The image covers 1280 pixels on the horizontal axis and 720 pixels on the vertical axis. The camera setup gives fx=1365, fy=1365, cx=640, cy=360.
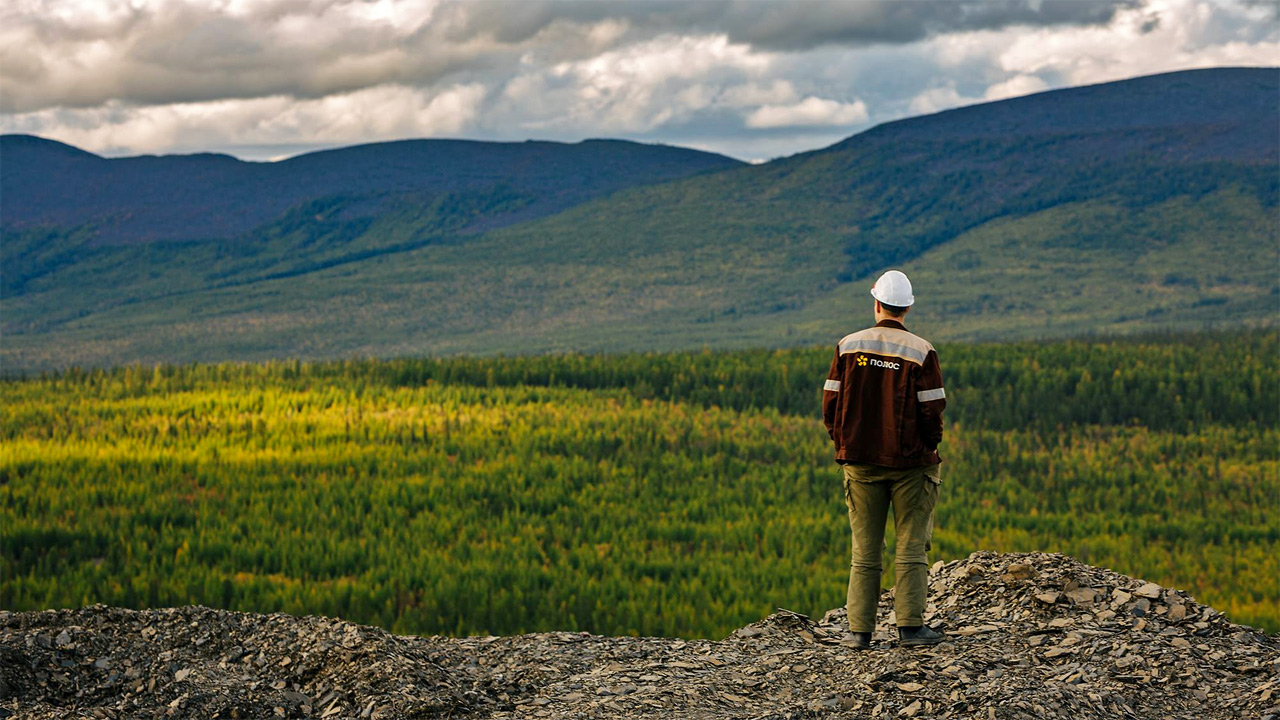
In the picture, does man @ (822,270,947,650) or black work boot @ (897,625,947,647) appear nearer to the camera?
man @ (822,270,947,650)

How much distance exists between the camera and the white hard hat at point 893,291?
1200 cm

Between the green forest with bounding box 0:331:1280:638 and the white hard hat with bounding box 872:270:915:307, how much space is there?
812 centimetres

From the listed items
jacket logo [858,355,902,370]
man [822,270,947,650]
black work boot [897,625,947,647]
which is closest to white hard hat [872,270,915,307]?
man [822,270,947,650]

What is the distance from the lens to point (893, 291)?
474 inches

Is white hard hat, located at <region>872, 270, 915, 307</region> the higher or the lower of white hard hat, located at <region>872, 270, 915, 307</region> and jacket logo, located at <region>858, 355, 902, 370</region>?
the higher

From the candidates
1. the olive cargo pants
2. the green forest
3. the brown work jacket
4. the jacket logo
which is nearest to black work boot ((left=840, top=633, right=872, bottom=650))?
the olive cargo pants

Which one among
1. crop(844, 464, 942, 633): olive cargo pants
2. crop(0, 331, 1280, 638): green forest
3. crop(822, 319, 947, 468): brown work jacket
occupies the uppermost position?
crop(822, 319, 947, 468): brown work jacket

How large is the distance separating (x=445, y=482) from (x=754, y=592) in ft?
32.2

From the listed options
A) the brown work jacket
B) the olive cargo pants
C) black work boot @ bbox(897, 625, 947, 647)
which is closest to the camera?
the brown work jacket

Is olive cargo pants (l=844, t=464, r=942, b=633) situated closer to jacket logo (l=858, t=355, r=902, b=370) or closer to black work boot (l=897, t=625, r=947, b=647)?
black work boot (l=897, t=625, r=947, b=647)

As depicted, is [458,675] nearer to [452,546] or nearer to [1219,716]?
[1219,716]

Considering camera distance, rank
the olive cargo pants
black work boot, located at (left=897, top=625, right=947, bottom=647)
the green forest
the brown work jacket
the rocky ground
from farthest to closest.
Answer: the green forest
black work boot, located at (left=897, top=625, right=947, bottom=647)
the olive cargo pants
the brown work jacket
the rocky ground

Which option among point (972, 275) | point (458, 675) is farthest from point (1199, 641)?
point (972, 275)

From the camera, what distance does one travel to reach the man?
38.5 feet
